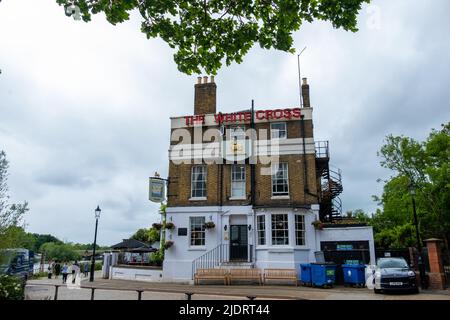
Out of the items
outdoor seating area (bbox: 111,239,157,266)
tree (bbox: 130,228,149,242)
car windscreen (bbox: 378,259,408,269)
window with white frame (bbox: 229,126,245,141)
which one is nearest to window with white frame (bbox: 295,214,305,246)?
car windscreen (bbox: 378,259,408,269)

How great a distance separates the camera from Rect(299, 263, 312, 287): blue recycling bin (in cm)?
1800

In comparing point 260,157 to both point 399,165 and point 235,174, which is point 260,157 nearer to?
point 235,174

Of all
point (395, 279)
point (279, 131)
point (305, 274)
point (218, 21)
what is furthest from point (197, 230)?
point (218, 21)

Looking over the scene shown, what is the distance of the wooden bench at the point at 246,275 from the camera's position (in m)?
19.1

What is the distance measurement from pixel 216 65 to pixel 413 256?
15.4 meters

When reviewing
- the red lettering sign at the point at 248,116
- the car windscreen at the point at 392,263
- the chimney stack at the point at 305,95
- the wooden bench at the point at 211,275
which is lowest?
the wooden bench at the point at 211,275

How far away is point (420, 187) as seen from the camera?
2911 centimetres

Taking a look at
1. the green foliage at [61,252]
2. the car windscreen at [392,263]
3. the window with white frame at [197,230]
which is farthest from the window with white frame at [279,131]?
the green foliage at [61,252]

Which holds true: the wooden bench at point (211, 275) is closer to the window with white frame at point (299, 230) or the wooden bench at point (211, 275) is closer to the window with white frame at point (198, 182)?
the window with white frame at point (299, 230)

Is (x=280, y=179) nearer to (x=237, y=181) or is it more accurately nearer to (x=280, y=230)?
(x=237, y=181)

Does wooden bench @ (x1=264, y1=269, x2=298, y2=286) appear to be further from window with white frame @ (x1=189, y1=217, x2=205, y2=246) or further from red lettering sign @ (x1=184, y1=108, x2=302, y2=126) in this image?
red lettering sign @ (x1=184, y1=108, x2=302, y2=126)

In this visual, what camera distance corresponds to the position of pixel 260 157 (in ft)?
72.9

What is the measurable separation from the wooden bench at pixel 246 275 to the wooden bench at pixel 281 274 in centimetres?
37
